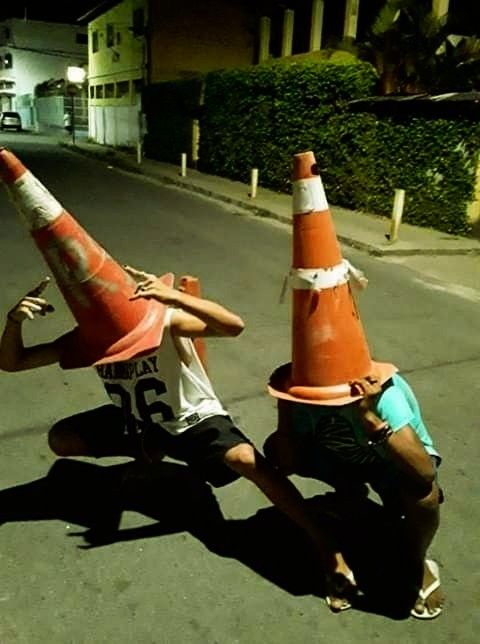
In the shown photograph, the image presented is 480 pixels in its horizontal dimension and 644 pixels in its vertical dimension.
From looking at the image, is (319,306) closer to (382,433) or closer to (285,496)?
(382,433)

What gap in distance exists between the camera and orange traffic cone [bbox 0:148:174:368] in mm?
2283

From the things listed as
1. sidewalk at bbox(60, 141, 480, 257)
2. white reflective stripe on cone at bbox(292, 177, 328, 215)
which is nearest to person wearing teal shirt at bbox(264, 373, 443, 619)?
white reflective stripe on cone at bbox(292, 177, 328, 215)

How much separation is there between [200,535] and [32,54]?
59435 mm

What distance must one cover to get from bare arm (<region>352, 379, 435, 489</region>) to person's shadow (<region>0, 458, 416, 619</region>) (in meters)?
0.60

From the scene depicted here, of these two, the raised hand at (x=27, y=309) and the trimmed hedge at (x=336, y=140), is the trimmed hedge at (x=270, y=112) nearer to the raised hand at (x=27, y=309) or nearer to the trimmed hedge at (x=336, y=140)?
the trimmed hedge at (x=336, y=140)

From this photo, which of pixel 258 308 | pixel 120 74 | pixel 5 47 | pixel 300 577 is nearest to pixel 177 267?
pixel 258 308

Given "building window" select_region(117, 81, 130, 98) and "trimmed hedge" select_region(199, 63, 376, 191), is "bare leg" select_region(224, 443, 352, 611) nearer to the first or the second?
"trimmed hedge" select_region(199, 63, 376, 191)

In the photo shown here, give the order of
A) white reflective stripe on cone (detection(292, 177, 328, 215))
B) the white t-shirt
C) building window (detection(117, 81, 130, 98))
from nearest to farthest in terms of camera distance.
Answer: white reflective stripe on cone (detection(292, 177, 328, 215)), the white t-shirt, building window (detection(117, 81, 130, 98))

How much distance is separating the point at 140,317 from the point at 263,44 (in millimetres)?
24441

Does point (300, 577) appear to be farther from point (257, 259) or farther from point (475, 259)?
point (475, 259)

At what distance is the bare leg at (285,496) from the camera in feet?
8.00

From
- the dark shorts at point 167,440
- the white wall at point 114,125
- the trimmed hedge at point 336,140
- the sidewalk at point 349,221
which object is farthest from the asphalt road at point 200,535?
the white wall at point 114,125

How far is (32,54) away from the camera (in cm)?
5441

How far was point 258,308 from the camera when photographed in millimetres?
6223
